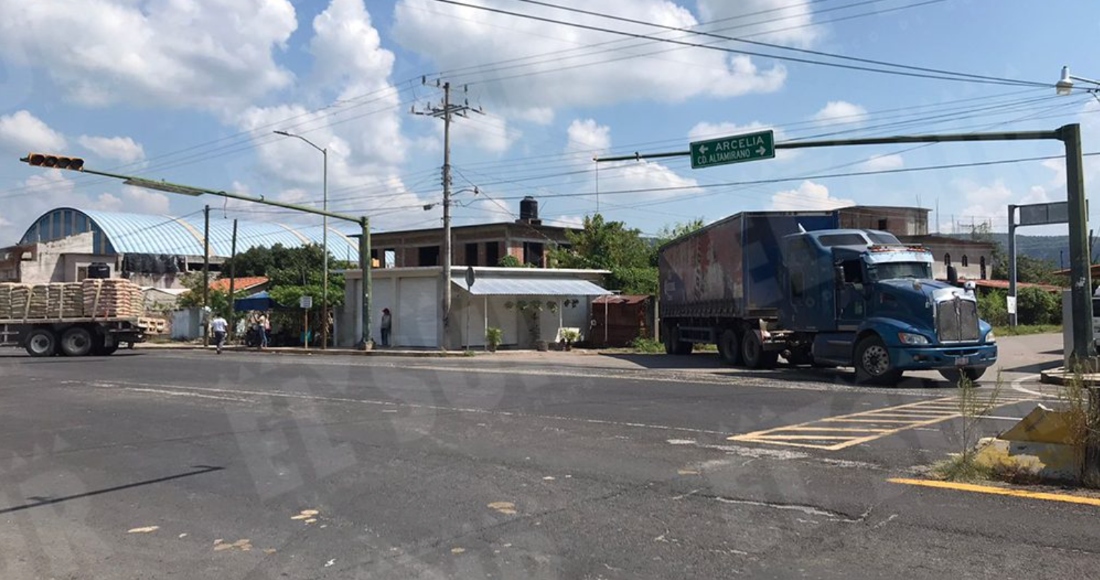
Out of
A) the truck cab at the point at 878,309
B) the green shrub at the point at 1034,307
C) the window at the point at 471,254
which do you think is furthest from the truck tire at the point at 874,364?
the window at the point at 471,254

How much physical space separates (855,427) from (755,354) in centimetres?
1090

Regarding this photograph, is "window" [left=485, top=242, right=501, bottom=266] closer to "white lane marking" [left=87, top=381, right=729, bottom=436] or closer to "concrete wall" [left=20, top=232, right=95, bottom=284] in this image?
"concrete wall" [left=20, top=232, right=95, bottom=284]

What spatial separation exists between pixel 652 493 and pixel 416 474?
2.45 metres

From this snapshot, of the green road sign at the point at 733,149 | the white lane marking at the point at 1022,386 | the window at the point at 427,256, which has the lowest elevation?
the white lane marking at the point at 1022,386

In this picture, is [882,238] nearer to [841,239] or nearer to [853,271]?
[841,239]

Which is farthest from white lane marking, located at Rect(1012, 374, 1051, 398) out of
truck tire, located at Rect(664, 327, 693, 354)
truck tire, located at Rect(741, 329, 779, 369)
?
truck tire, located at Rect(664, 327, 693, 354)

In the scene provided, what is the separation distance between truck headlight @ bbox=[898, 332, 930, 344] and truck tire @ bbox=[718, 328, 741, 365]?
673 cm

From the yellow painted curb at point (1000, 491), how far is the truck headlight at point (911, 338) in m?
9.59

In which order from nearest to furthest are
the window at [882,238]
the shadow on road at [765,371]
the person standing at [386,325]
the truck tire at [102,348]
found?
the shadow on road at [765,371] < the window at [882,238] < the truck tire at [102,348] < the person standing at [386,325]

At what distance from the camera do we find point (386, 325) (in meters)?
36.7

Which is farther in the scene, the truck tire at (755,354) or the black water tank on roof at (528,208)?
the black water tank on roof at (528,208)

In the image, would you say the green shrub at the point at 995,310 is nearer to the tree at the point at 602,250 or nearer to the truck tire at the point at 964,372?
the tree at the point at 602,250

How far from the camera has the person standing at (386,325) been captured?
120 ft

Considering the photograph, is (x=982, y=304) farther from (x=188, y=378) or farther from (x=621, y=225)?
(x=188, y=378)
